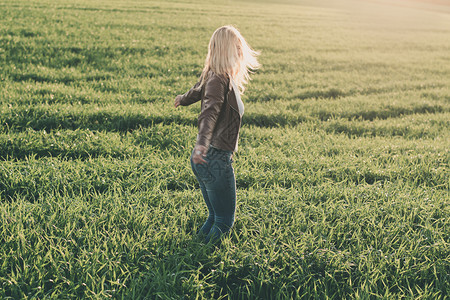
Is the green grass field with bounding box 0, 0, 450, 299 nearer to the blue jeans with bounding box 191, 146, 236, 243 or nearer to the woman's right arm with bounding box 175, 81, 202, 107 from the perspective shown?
the blue jeans with bounding box 191, 146, 236, 243

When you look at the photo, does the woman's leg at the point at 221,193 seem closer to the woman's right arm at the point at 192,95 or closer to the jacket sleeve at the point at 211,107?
the jacket sleeve at the point at 211,107

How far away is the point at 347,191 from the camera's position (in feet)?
13.4

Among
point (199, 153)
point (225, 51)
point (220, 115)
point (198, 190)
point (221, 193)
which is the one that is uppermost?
point (225, 51)

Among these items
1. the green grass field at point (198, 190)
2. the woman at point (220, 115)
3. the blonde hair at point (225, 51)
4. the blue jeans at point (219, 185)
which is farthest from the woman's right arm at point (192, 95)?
the green grass field at point (198, 190)

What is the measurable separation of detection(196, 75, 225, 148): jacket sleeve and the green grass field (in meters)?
1.04

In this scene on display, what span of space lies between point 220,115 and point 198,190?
5.01 feet

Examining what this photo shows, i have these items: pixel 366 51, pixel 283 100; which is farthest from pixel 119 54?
pixel 366 51

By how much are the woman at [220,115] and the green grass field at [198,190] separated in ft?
1.91

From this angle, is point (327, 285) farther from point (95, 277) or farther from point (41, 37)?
point (41, 37)

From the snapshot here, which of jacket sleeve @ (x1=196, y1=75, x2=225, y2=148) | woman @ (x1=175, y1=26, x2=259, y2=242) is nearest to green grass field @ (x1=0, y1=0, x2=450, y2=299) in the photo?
woman @ (x1=175, y1=26, x2=259, y2=242)

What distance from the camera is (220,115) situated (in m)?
2.72

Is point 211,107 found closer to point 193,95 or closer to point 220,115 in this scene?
point 220,115

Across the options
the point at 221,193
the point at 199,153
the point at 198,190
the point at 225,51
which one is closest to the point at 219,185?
the point at 221,193

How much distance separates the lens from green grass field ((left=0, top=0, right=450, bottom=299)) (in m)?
2.73
